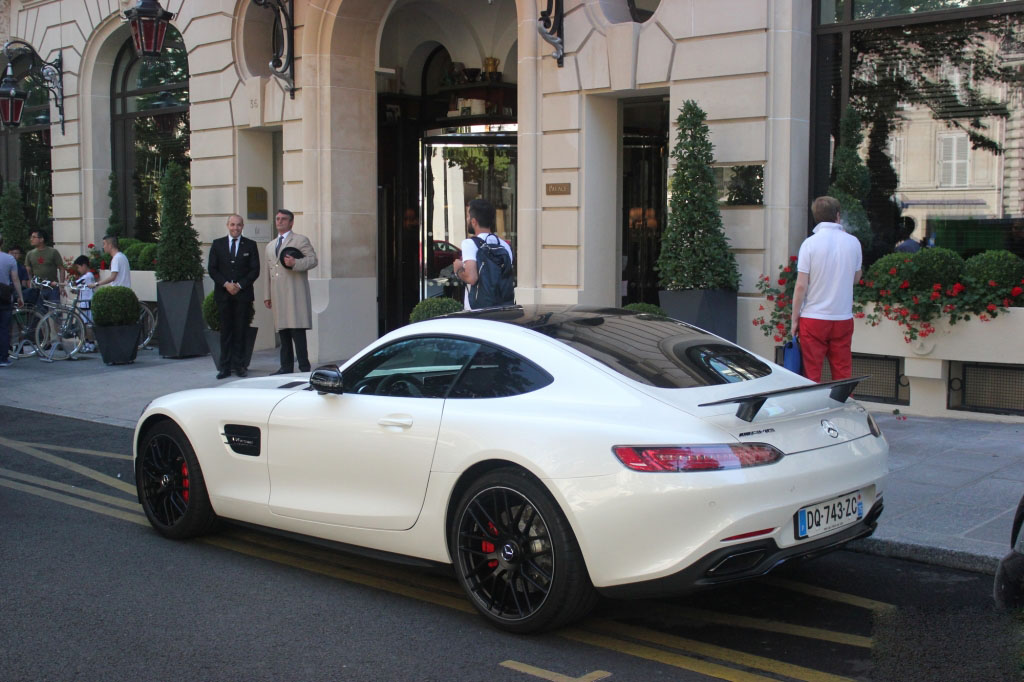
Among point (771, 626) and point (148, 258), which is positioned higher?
point (148, 258)

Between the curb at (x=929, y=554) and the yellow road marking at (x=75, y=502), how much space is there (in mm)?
4518

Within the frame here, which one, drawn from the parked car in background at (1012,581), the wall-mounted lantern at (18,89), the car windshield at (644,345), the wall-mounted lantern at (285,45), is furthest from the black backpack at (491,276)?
the wall-mounted lantern at (18,89)

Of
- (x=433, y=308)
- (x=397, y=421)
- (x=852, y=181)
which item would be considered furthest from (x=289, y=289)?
(x=397, y=421)

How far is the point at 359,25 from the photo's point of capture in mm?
15250

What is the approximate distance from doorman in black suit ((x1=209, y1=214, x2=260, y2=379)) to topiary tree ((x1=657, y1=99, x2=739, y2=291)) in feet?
18.5

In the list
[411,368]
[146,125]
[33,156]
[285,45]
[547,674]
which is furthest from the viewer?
[33,156]

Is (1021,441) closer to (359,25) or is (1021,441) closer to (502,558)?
(502,558)

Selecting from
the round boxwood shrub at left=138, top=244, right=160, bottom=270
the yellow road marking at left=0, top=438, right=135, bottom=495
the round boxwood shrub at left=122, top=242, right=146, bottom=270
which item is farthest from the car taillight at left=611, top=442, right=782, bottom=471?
the round boxwood shrub at left=122, top=242, right=146, bottom=270

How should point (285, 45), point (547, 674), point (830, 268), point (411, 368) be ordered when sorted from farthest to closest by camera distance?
point (285, 45)
point (830, 268)
point (411, 368)
point (547, 674)

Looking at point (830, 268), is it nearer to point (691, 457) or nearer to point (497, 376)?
point (497, 376)

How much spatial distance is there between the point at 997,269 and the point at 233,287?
8705 millimetres

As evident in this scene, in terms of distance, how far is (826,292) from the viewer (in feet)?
28.2

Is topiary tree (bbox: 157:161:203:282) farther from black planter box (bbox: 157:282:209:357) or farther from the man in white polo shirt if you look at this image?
the man in white polo shirt

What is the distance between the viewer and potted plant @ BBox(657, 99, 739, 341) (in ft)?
35.0
